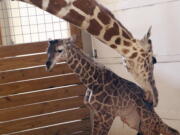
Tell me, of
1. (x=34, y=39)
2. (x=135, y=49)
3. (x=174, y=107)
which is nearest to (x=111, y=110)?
(x=135, y=49)

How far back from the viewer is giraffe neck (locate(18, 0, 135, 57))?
0.95 m

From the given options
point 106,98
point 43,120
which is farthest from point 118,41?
point 43,120

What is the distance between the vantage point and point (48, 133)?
217cm

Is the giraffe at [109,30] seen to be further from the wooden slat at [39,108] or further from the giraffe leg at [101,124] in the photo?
the wooden slat at [39,108]

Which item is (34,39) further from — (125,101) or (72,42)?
(125,101)

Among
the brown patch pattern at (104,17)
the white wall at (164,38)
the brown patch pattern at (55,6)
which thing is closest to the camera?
the brown patch pattern at (55,6)

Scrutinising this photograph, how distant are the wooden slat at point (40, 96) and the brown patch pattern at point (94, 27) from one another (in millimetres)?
1194

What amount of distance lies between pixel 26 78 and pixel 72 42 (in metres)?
0.92

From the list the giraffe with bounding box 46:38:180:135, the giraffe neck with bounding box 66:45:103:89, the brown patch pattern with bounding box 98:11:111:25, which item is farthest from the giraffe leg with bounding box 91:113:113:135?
the brown patch pattern with bounding box 98:11:111:25

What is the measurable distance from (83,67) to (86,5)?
13.8 inches

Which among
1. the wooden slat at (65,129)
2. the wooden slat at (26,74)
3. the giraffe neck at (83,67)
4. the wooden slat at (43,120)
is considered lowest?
the wooden slat at (65,129)

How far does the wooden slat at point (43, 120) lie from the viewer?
2.05 m

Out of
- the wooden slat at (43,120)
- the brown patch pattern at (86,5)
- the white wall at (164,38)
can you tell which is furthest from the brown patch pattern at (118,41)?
the wooden slat at (43,120)

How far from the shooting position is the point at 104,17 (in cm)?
105
